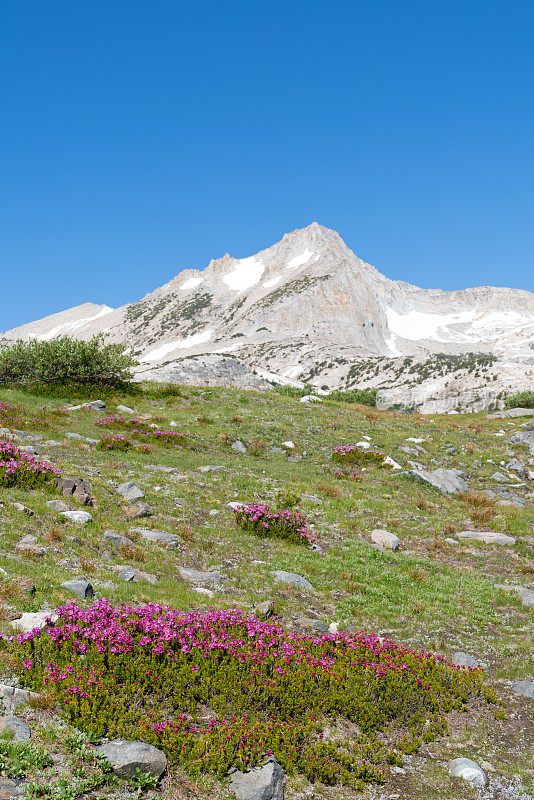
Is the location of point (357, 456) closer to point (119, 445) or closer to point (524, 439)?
point (119, 445)

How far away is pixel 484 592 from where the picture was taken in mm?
11531

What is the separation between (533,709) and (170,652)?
578 cm

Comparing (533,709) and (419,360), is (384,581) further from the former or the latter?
(419,360)

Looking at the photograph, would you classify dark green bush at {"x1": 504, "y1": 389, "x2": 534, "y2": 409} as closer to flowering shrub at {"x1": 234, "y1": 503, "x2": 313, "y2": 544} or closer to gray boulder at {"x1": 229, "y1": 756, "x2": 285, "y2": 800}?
flowering shrub at {"x1": 234, "y1": 503, "x2": 313, "y2": 544}

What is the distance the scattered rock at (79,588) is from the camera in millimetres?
7961

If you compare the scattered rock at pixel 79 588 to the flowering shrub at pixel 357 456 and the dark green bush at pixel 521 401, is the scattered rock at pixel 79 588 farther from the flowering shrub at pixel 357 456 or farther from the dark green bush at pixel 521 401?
the dark green bush at pixel 521 401

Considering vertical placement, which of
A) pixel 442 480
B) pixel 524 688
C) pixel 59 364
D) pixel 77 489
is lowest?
pixel 524 688

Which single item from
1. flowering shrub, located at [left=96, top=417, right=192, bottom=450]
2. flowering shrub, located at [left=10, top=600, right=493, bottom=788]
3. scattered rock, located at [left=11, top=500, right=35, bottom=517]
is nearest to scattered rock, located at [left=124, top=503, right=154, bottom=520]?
scattered rock, located at [left=11, top=500, right=35, bottom=517]

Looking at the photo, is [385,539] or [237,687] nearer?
[237,687]

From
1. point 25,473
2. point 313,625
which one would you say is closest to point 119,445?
point 25,473

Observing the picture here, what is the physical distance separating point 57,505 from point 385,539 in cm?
933

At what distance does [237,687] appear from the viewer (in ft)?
21.5

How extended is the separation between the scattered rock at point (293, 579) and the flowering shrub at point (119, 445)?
33.8 feet

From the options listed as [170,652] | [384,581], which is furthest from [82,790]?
[384,581]
